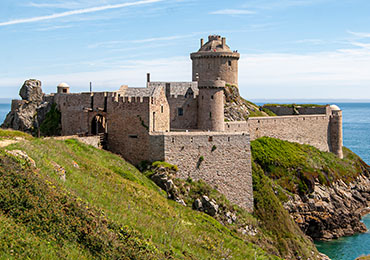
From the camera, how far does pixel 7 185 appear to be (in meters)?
17.1

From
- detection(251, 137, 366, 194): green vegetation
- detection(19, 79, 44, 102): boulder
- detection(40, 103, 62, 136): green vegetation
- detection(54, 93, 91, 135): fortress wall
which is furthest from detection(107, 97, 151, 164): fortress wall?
detection(251, 137, 366, 194): green vegetation

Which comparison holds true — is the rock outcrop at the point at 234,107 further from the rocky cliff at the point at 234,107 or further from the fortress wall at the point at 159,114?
the fortress wall at the point at 159,114

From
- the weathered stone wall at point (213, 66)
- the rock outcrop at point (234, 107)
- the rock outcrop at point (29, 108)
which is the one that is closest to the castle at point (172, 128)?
the rock outcrop at point (29, 108)

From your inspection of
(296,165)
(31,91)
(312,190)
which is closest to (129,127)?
(31,91)

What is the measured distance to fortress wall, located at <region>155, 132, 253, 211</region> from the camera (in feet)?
118

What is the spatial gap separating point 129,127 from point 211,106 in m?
10.1

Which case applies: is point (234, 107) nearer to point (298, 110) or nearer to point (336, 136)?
point (336, 136)

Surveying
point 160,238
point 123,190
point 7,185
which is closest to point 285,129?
point 123,190

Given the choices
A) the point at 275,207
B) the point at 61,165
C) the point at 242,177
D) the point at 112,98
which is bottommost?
the point at 275,207

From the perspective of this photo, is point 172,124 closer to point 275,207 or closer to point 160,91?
point 160,91

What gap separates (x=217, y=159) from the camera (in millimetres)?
37156

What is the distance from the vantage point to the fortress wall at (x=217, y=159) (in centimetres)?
3591

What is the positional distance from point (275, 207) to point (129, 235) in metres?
23.2

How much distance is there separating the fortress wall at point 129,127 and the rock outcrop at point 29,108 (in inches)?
365
